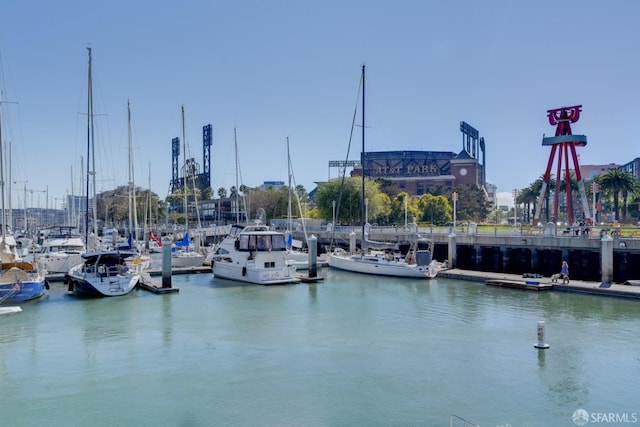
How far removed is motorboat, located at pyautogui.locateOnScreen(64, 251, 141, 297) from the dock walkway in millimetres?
23828

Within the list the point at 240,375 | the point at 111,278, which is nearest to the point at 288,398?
the point at 240,375

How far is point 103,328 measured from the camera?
2648cm

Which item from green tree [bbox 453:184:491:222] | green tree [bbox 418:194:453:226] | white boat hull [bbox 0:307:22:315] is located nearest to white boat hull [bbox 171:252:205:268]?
white boat hull [bbox 0:307:22:315]

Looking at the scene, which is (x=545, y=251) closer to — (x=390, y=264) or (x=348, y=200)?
(x=390, y=264)

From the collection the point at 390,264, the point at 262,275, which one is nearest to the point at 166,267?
the point at 262,275

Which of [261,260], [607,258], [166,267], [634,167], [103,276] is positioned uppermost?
[634,167]

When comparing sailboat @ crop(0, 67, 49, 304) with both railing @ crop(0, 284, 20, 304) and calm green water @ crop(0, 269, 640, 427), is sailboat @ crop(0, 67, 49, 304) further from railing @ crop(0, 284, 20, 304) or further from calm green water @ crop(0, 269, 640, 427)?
calm green water @ crop(0, 269, 640, 427)

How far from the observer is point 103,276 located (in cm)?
3562

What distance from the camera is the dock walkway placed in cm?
3266

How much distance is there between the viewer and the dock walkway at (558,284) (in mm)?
32656

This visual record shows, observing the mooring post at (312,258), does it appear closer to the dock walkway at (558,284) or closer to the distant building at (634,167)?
the dock walkway at (558,284)

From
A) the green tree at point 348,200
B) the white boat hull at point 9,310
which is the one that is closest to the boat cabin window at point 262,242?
the white boat hull at point 9,310

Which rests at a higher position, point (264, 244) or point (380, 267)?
point (264, 244)

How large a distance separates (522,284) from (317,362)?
21.1 meters
